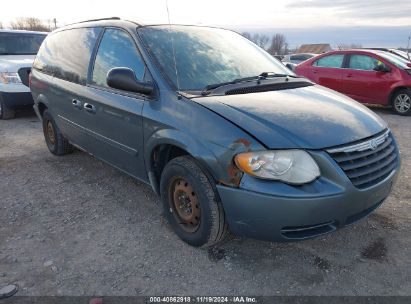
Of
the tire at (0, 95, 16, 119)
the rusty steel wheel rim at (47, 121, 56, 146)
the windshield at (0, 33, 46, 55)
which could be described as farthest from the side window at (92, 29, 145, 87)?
the windshield at (0, 33, 46, 55)

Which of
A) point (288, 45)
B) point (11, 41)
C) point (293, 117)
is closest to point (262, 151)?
point (293, 117)

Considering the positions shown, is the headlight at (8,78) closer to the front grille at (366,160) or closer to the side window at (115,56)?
the side window at (115,56)

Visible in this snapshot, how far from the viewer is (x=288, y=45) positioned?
57.3 meters

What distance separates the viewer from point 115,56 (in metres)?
3.39

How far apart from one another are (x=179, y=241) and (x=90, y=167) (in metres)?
2.19

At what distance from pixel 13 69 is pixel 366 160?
22.5ft

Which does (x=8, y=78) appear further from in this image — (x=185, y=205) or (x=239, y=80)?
(x=185, y=205)

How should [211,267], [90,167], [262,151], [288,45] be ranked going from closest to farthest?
[262,151] < [211,267] < [90,167] < [288,45]

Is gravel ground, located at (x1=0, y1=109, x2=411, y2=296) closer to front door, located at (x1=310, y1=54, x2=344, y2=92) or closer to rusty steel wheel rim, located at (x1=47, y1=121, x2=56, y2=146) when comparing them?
rusty steel wheel rim, located at (x1=47, y1=121, x2=56, y2=146)

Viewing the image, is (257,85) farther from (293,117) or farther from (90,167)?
(90,167)

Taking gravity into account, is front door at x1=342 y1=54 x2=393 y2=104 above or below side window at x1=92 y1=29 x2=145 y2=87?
below

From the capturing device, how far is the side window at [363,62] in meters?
8.32

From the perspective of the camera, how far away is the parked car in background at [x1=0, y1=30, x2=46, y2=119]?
715cm

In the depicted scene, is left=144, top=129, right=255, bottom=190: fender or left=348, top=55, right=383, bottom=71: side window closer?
left=144, top=129, right=255, bottom=190: fender
